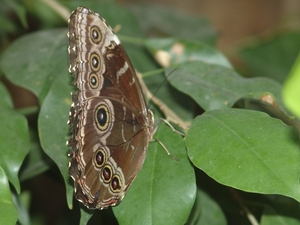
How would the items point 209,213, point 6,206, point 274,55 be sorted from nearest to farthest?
point 6,206
point 209,213
point 274,55

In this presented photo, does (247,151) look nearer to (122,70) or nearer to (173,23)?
(122,70)

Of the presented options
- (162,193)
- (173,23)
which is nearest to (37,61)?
(162,193)

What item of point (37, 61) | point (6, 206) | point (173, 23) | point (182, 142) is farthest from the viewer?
point (173, 23)

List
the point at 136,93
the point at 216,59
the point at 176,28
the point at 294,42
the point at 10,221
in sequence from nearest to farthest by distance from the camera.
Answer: the point at 10,221, the point at 136,93, the point at 216,59, the point at 176,28, the point at 294,42

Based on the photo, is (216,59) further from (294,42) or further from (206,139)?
(294,42)

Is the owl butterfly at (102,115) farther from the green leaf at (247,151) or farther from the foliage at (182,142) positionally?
the green leaf at (247,151)

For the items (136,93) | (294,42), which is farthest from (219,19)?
(136,93)
